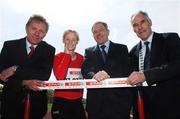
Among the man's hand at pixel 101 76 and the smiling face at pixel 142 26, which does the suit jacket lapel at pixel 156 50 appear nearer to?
the smiling face at pixel 142 26

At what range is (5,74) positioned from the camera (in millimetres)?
4555

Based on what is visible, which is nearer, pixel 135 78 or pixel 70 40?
pixel 135 78

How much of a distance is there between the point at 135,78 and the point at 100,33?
4.51 feet

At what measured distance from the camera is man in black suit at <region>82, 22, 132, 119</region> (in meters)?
Result: 4.34

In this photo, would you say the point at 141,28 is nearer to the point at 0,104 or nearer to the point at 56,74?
the point at 56,74

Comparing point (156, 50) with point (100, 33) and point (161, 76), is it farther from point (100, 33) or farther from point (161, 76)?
point (100, 33)

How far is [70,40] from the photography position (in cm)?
548

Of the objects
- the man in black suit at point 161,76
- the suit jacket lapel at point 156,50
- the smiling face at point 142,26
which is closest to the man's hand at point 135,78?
the man in black suit at point 161,76

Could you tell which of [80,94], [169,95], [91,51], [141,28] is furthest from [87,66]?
[169,95]

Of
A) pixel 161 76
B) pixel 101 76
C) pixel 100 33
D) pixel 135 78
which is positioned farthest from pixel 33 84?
pixel 161 76

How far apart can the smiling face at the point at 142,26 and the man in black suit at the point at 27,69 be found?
1.48 meters

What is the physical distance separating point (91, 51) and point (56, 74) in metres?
0.80

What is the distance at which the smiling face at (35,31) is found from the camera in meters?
4.93

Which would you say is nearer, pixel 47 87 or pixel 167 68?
pixel 167 68
